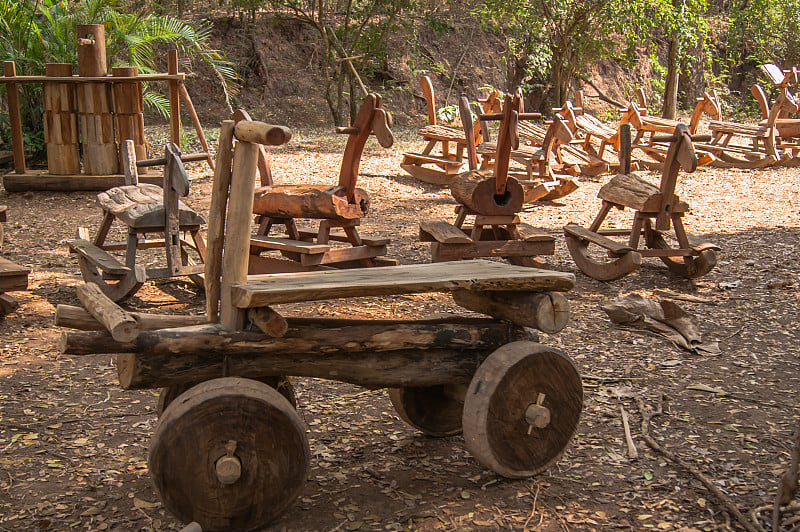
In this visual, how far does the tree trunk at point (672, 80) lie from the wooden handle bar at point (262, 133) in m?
14.7

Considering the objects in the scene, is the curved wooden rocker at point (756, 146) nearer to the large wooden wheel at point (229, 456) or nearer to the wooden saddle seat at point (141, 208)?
the wooden saddle seat at point (141, 208)

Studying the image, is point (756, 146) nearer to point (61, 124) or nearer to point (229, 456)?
point (61, 124)

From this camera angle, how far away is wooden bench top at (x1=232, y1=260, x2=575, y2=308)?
8.98 feet

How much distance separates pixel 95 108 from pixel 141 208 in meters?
4.79

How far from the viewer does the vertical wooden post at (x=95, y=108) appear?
935 centimetres

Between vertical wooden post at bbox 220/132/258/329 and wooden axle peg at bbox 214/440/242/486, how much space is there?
48 centimetres

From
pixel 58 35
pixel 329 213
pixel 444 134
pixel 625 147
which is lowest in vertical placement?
pixel 329 213

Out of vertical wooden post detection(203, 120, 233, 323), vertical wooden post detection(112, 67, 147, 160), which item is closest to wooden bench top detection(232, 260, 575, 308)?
vertical wooden post detection(203, 120, 233, 323)

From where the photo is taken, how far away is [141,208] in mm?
5363

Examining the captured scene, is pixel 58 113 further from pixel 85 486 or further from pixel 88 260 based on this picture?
pixel 85 486

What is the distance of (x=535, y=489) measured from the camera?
3176 mm

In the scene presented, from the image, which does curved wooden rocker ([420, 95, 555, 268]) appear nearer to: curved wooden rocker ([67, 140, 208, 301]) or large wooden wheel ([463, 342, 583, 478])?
curved wooden rocker ([67, 140, 208, 301])

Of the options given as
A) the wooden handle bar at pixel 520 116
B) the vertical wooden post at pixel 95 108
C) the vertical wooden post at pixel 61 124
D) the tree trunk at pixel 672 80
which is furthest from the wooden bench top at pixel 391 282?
the tree trunk at pixel 672 80

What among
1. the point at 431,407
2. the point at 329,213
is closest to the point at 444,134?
the point at 329,213
